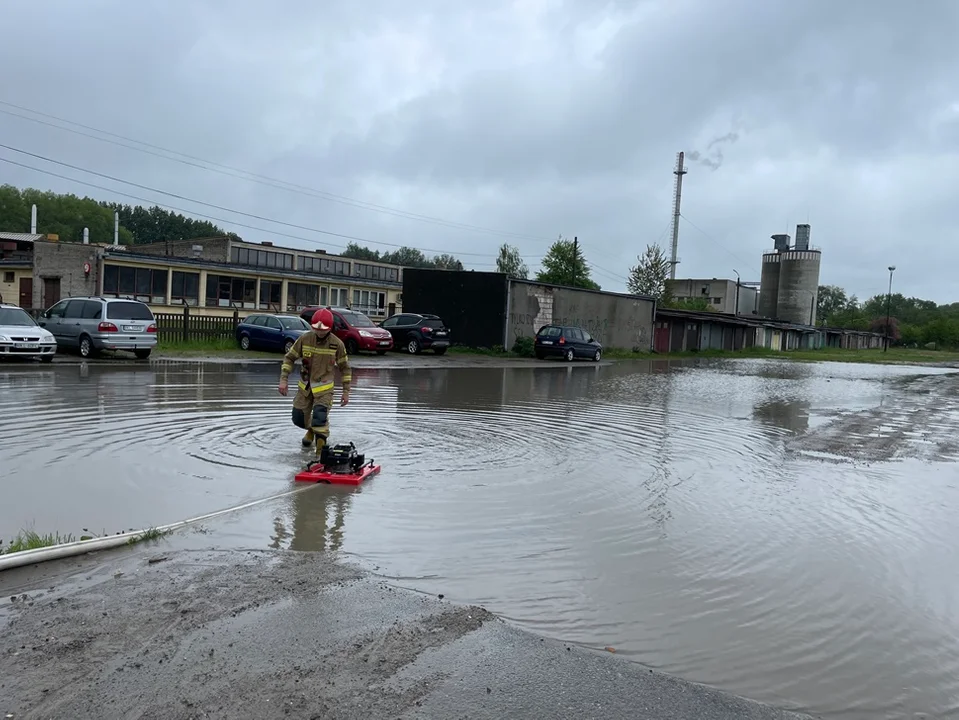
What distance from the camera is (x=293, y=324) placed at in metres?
27.7

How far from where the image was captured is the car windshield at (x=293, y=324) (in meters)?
27.6

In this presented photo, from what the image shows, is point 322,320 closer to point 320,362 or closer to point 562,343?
point 320,362

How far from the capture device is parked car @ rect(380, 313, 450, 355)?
31.9 m

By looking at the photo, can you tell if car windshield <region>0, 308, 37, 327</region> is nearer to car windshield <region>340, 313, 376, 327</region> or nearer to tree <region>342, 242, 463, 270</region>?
car windshield <region>340, 313, 376, 327</region>

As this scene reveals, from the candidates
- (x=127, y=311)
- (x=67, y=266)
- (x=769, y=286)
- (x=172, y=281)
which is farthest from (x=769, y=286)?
(x=127, y=311)

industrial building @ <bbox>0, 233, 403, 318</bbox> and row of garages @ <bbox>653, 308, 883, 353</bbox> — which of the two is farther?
row of garages @ <bbox>653, 308, 883, 353</bbox>

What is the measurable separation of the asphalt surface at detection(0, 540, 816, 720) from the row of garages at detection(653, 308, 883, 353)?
160ft

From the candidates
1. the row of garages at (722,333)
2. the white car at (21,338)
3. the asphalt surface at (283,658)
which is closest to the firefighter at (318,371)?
the asphalt surface at (283,658)

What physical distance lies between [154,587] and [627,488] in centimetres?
510

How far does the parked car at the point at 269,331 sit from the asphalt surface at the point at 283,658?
74.5ft

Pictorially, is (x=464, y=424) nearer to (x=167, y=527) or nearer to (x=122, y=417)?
(x=122, y=417)

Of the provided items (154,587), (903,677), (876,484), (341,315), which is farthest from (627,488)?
(341,315)

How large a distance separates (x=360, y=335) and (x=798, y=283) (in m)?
73.0

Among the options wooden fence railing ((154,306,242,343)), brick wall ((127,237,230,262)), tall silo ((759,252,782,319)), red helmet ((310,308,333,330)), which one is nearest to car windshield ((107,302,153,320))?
wooden fence railing ((154,306,242,343))
